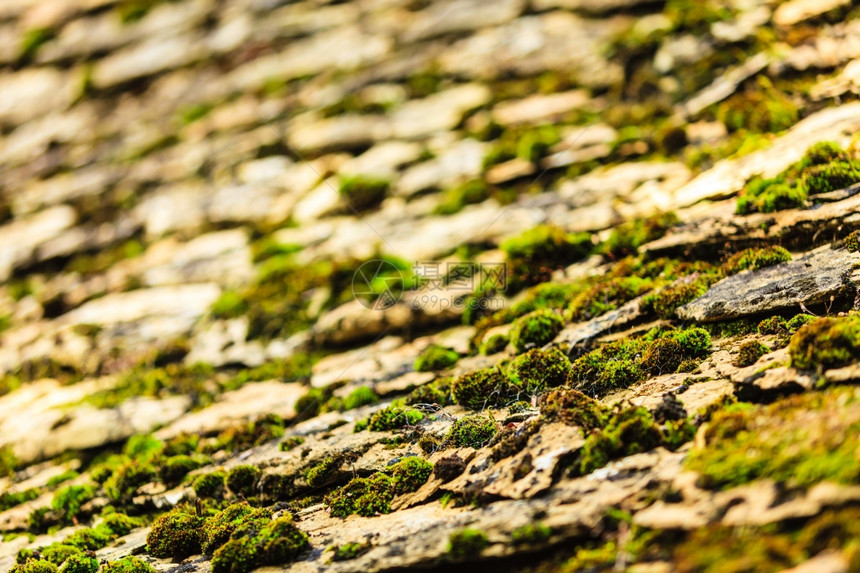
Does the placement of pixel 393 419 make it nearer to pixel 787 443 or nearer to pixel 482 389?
pixel 482 389

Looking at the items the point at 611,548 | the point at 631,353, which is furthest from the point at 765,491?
the point at 631,353

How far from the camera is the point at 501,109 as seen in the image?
690 inches

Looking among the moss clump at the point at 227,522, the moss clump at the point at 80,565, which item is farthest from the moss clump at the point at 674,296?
the moss clump at the point at 80,565

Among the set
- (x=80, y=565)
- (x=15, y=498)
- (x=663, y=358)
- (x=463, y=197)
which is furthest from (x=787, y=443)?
(x=15, y=498)

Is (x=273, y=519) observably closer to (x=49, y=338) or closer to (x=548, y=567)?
(x=548, y=567)

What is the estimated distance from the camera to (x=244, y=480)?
26.4ft

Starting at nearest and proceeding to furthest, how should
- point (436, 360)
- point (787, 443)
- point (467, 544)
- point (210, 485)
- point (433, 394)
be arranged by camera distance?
1. point (787, 443)
2. point (467, 544)
3. point (210, 485)
4. point (433, 394)
5. point (436, 360)

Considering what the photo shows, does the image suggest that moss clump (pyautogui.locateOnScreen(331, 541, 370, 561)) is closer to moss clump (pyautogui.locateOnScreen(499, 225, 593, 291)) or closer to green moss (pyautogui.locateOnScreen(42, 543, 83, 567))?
green moss (pyautogui.locateOnScreen(42, 543, 83, 567))

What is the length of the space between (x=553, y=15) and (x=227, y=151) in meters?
14.2

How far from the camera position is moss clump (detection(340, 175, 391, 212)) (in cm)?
1611

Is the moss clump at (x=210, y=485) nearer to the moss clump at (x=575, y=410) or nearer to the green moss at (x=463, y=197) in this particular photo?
the moss clump at (x=575, y=410)

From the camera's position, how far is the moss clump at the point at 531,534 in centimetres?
486

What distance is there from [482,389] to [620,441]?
2.72 meters

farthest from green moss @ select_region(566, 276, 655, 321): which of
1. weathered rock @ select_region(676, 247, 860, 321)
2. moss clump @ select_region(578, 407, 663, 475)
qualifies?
moss clump @ select_region(578, 407, 663, 475)
